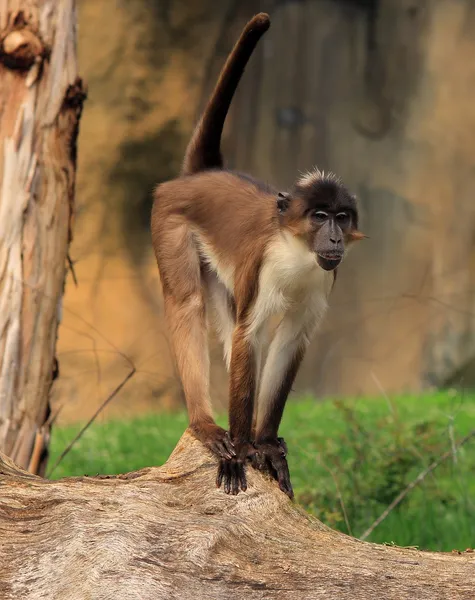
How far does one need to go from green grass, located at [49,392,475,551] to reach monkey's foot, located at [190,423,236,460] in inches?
34.1

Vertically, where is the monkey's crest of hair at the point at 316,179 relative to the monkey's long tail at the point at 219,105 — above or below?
below

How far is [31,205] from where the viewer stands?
579 cm

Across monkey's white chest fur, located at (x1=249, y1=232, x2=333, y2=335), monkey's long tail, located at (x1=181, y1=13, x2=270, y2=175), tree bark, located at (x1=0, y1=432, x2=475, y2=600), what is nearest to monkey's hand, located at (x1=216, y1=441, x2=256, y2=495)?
tree bark, located at (x1=0, y1=432, x2=475, y2=600)

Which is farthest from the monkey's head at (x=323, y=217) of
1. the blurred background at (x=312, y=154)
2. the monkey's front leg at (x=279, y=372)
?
the blurred background at (x=312, y=154)

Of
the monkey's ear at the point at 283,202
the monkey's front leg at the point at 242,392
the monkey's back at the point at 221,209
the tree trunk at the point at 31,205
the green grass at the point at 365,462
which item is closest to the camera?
the monkey's front leg at the point at 242,392

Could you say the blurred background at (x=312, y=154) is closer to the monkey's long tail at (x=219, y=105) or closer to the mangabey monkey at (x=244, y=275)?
the monkey's long tail at (x=219, y=105)

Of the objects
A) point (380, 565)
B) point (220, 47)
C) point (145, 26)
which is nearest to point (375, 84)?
point (220, 47)

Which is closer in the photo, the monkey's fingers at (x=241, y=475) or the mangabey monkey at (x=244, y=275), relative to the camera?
the monkey's fingers at (x=241, y=475)

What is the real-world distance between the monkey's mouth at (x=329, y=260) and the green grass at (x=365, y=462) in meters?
1.29

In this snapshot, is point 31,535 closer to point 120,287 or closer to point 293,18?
point 120,287

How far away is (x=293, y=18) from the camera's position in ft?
45.4

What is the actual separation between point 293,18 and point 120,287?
4.61 meters

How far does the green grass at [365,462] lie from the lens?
618 centimetres

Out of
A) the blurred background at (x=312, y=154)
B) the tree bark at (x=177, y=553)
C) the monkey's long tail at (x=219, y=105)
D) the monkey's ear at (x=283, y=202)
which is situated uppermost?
the blurred background at (x=312, y=154)
